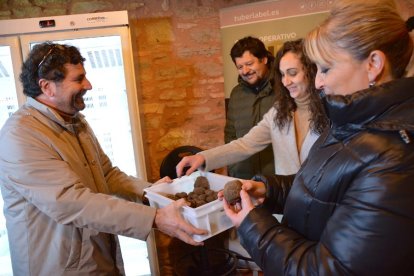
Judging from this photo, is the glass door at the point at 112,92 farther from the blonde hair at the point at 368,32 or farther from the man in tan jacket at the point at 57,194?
the blonde hair at the point at 368,32

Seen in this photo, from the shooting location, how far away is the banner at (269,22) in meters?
2.37

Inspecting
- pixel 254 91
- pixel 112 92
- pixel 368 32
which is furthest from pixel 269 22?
pixel 368 32

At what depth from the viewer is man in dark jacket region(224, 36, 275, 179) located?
7.46 feet

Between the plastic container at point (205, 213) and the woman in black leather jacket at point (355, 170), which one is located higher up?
the woman in black leather jacket at point (355, 170)

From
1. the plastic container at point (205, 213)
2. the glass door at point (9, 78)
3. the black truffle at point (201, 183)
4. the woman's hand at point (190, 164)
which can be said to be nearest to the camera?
the plastic container at point (205, 213)

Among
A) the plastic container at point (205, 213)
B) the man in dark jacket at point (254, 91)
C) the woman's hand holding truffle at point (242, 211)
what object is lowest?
the plastic container at point (205, 213)

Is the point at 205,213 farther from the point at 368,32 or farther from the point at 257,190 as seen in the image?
the point at 368,32

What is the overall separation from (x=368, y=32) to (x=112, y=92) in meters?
1.91

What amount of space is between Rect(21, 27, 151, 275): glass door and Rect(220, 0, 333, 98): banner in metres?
0.83

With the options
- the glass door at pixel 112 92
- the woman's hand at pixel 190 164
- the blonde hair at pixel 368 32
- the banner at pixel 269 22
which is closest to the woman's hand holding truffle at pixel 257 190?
the woman's hand at pixel 190 164

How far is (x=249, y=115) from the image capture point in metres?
2.36

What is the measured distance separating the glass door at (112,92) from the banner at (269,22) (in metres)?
0.83

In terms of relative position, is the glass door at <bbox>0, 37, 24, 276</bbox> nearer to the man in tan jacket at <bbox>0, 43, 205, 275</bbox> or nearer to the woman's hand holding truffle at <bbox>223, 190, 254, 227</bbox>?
the man in tan jacket at <bbox>0, 43, 205, 275</bbox>

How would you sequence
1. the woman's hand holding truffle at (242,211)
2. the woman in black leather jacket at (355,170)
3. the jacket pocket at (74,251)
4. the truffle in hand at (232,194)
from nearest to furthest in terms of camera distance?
the woman in black leather jacket at (355,170)
the woman's hand holding truffle at (242,211)
the truffle in hand at (232,194)
the jacket pocket at (74,251)
